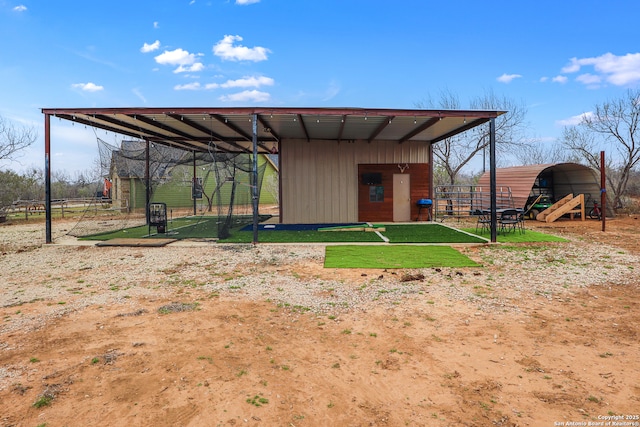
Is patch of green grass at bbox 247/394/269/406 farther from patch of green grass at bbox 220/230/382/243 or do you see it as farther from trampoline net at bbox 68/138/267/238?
trampoline net at bbox 68/138/267/238

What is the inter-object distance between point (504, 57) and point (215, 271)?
15781mm

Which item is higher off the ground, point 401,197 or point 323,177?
point 323,177

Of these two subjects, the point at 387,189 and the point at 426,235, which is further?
the point at 387,189

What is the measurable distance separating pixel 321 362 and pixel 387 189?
1127 cm

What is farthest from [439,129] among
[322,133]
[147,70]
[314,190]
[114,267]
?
[147,70]

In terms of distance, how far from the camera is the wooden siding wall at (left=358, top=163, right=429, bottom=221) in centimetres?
1352

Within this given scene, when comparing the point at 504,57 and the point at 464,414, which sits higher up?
the point at 504,57

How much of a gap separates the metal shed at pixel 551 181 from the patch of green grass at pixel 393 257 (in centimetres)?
806

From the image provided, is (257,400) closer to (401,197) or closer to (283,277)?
(283,277)

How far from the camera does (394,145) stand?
13.5 meters

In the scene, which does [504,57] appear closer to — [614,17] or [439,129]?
[614,17]

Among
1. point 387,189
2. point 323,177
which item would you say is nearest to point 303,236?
point 323,177

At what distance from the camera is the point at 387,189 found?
1359 cm

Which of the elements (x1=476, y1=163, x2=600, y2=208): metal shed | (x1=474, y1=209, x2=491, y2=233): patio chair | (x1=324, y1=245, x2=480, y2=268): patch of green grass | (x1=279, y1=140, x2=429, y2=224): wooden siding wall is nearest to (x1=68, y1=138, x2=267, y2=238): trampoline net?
(x1=279, y1=140, x2=429, y2=224): wooden siding wall
